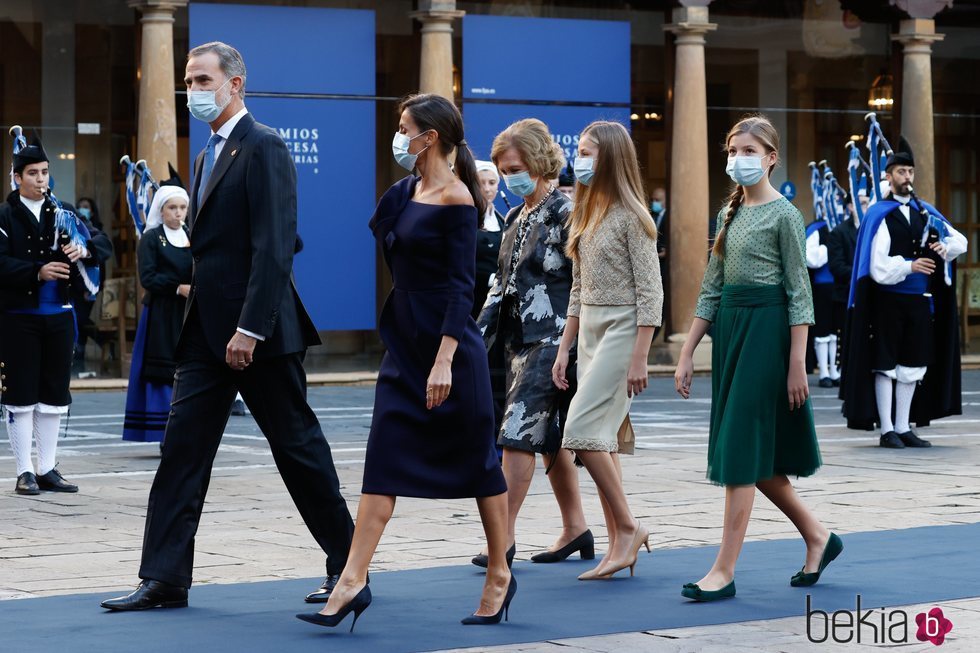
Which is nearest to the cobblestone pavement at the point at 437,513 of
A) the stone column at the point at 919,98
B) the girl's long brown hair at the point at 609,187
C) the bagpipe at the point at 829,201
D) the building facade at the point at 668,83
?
the girl's long brown hair at the point at 609,187

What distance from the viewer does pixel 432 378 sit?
20.1 ft

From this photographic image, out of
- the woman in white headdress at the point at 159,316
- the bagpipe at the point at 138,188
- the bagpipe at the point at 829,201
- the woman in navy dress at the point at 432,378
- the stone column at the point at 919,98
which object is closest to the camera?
the woman in navy dress at the point at 432,378

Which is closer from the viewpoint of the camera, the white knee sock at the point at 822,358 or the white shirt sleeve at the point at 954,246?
the white shirt sleeve at the point at 954,246

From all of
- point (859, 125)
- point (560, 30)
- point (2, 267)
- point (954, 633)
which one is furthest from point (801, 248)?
point (859, 125)

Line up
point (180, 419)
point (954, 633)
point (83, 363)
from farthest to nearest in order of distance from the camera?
point (83, 363) < point (180, 419) < point (954, 633)

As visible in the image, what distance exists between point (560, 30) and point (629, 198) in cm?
1436

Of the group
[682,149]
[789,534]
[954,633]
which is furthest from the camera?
[682,149]

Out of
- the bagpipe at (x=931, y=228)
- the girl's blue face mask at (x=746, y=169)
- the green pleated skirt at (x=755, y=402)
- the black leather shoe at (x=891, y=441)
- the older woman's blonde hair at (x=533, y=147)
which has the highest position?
the older woman's blonde hair at (x=533, y=147)

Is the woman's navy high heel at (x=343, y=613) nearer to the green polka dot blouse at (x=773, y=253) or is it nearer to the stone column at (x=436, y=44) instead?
the green polka dot blouse at (x=773, y=253)

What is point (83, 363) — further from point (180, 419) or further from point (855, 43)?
point (180, 419)

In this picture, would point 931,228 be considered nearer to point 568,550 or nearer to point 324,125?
point 568,550

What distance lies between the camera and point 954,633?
599cm

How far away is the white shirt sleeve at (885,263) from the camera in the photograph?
42.8 feet

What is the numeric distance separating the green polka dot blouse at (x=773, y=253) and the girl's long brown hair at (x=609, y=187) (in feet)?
1.50
